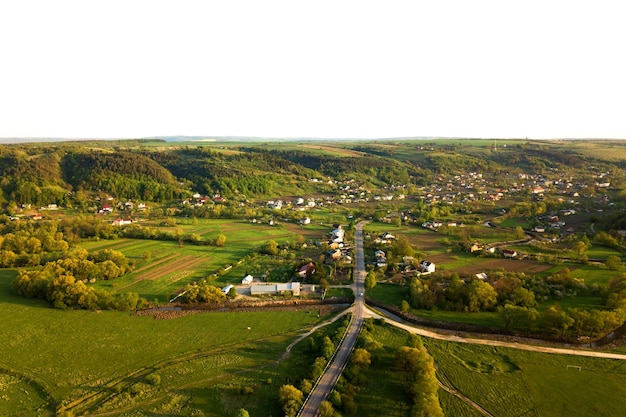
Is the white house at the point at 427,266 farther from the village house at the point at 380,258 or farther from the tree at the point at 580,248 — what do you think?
the tree at the point at 580,248

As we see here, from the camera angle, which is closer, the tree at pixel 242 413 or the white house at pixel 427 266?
the tree at pixel 242 413

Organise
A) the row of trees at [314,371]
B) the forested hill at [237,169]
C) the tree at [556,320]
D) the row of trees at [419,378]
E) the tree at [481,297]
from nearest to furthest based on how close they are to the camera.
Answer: the row of trees at [419,378] → the row of trees at [314,371] → the tree at [556,320] → the tree at [481,297] → the forested hill at [237,169]

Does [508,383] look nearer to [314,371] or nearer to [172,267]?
[314,371]

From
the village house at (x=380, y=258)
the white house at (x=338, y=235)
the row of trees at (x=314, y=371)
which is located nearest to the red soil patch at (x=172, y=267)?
the white house at (x=338, y=235)

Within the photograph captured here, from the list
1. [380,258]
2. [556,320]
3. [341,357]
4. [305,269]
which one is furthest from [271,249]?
[556,320]

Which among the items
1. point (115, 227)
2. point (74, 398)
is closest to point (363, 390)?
point (74, 398)

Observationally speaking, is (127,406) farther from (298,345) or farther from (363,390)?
(363,390)

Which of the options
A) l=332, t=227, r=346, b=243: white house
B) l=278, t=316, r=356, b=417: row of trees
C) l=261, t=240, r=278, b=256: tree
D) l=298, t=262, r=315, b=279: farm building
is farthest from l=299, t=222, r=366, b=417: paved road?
l=261, t=240, r=278, b=256: tree
